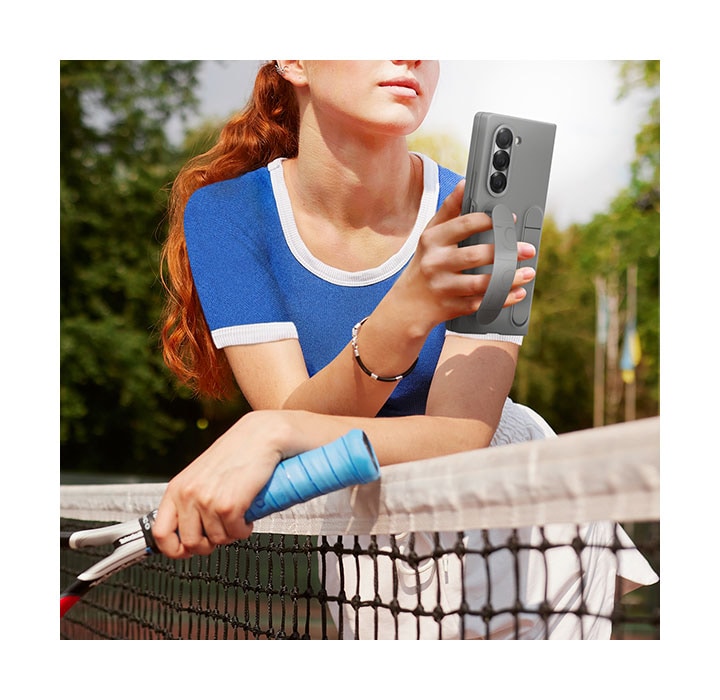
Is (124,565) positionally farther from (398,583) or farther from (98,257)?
(98,257)

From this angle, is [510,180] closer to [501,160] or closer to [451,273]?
[501,160]

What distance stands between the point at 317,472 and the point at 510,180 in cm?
33

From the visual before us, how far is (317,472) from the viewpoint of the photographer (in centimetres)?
82

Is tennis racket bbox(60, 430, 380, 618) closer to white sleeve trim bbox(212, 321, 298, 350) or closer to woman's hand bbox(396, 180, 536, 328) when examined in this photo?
woman's hand bbox(396, 180, 536, 328)

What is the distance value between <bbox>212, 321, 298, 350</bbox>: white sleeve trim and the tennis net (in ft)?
0.59

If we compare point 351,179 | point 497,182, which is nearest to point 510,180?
point 497,182

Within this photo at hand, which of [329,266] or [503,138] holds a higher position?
[503,138]

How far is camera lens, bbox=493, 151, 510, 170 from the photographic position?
955 millimetres

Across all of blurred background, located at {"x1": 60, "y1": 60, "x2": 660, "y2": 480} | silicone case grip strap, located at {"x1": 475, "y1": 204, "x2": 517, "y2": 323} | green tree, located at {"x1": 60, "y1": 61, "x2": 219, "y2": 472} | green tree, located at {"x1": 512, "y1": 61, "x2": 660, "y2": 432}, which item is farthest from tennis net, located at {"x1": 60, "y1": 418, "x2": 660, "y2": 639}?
green tree, located at {"x1": 512, "y1": 61, "x2": 660, "y2": 432}

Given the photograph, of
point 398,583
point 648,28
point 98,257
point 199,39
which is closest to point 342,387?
point 398,583

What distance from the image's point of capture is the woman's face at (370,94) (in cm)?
116
